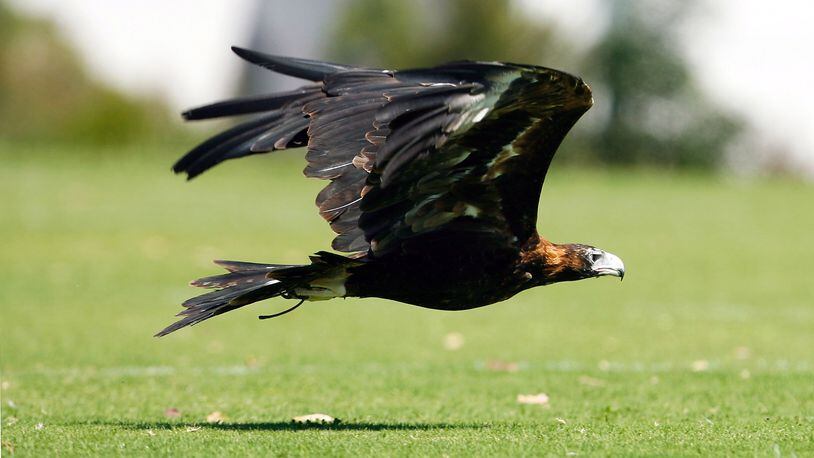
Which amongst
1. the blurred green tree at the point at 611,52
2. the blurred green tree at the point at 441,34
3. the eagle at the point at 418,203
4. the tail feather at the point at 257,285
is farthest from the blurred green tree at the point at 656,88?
the tail feather at the point at 257,285

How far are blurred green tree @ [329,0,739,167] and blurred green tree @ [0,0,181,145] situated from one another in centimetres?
1082

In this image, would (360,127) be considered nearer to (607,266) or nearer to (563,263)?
(563,263)

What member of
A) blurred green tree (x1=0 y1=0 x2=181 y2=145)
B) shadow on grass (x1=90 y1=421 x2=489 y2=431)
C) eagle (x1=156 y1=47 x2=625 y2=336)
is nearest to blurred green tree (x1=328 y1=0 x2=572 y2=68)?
blurred green tree (x1=0 y1=0 x2=181 y2=145)

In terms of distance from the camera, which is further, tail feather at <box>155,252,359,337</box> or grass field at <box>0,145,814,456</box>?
tail feather at <box>155,252,359,337</box>

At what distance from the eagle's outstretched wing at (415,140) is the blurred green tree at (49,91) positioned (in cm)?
3747

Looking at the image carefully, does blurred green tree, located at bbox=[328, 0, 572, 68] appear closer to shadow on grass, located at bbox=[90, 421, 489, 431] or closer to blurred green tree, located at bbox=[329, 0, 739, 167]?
blurred green tree, located at bbox=[329, 0, 739, 167]

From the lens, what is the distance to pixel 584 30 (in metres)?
55.7

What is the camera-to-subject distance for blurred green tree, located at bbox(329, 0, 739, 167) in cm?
5500

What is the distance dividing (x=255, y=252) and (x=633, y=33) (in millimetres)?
41471

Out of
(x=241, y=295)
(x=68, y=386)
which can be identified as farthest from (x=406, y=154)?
(x=68, y=386)

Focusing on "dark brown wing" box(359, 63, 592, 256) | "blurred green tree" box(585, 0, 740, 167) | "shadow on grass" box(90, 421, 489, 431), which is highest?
"blurred green tree" box(585, 0, 740, 167)

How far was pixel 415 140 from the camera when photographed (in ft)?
16.8

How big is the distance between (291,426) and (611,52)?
169 ft

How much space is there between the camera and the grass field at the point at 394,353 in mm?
5895
